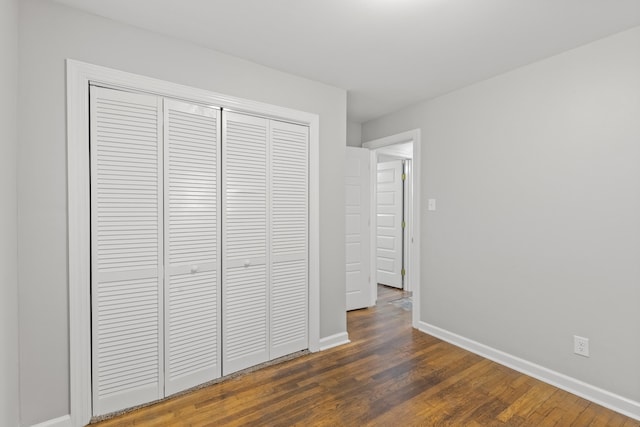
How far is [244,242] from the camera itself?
2477 millimetres

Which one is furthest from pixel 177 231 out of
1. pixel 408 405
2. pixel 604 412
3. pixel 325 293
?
pixel 604 412

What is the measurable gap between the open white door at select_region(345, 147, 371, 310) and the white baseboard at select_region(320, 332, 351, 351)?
0.90 metres

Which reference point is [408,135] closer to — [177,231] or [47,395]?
[177,231]

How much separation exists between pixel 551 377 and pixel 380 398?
52.9 inches

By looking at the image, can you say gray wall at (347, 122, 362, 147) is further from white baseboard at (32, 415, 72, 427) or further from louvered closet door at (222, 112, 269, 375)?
white baseboard at (32, 415, 72, 427)

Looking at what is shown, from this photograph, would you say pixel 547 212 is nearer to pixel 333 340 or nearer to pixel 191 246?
pixel 333 340

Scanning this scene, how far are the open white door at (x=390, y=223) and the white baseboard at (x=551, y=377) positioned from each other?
6.29 ft

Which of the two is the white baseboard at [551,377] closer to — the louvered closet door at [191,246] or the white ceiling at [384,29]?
the louvered closet door at [191,246]

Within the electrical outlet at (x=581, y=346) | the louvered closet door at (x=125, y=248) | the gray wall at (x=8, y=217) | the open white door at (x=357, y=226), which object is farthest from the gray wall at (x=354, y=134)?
the gray wall at (x=8, y=217)

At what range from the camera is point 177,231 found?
85.0 inches

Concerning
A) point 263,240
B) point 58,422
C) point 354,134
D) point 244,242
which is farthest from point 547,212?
point 58,422

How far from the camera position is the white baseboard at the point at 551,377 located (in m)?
2.00

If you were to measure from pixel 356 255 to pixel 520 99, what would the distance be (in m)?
2.37

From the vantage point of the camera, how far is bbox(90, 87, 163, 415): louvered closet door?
1.90 meters
